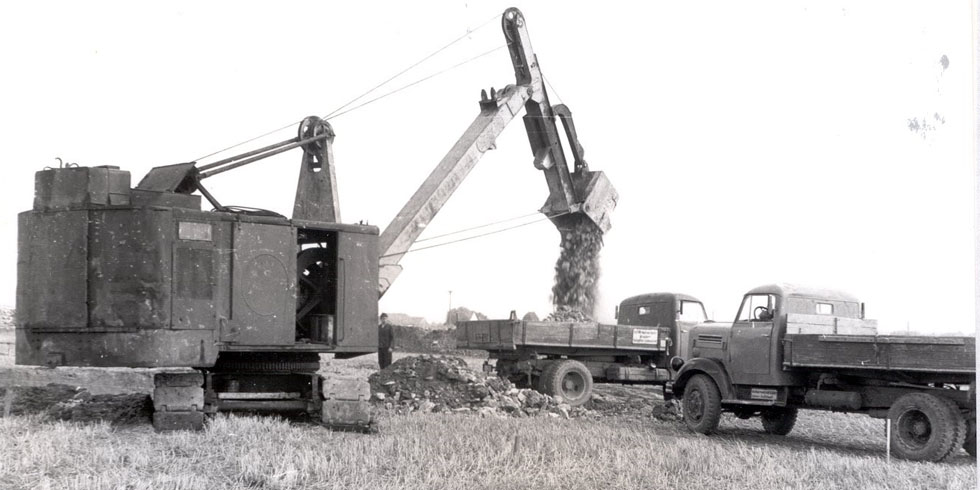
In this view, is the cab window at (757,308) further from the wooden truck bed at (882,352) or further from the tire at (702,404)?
the tire at (702,404)

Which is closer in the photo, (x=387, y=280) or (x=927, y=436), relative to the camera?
(x=927, y=436)

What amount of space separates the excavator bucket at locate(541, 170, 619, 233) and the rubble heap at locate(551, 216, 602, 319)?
0.51ft

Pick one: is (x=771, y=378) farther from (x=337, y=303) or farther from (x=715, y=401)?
(x=337, y=303)

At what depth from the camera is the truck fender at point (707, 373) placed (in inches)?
504

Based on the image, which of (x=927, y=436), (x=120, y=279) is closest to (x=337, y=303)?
(x=120, y=279)

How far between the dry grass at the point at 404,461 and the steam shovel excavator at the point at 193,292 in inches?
23.2

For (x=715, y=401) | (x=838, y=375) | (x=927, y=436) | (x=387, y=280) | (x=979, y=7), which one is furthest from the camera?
(x=387, y=280)

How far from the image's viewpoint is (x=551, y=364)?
16125 millimetres

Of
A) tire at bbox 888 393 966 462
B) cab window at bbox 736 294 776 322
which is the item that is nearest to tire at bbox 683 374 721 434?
cab window at bbox 736 294 776 322

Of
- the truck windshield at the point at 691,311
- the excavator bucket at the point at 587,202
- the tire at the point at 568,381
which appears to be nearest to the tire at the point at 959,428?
the tire at the point at 568,381

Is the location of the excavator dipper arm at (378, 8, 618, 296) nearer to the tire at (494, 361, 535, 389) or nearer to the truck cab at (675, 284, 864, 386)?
the tire at (494, 361, 535, 389)

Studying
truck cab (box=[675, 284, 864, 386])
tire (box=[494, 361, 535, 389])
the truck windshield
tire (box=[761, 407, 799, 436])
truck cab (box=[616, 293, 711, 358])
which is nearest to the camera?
truck cab (box=[675, 284, 864, 386])

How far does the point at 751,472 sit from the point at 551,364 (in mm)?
7839

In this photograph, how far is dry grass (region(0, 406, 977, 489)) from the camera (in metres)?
7.32
